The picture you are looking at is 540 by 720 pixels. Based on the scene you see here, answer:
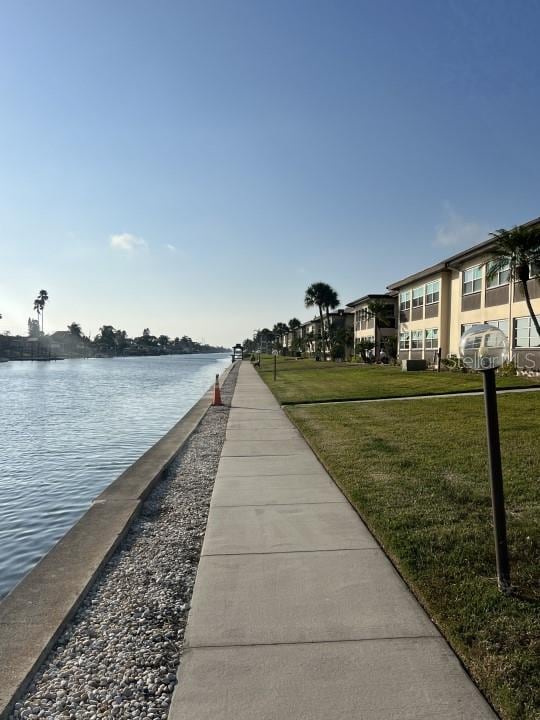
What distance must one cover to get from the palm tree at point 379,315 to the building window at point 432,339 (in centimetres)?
1239

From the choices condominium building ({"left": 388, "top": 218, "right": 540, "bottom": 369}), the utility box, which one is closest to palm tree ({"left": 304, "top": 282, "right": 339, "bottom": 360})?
condominium building ({"left": 388, "top": 218, "right": 540, "bottom": 369})

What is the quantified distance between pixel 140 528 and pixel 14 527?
7.80 feet

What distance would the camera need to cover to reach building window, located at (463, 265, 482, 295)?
97.2ft

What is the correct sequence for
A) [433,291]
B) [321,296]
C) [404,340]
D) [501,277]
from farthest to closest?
[321,296], [404,340], [433,291], [501,277]

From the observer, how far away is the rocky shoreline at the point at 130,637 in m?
3.00

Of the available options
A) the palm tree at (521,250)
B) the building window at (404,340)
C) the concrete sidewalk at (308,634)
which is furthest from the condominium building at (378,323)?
the concrete sidewalk at (308,634)

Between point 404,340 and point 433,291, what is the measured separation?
6994 millimetres

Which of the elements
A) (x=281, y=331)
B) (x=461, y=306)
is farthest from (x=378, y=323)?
(x=281, y=331)

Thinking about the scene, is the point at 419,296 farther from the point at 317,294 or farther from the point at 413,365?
the point at 317,294

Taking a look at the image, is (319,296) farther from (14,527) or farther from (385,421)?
(14,527)

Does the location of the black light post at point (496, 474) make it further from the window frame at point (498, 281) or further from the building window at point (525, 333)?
the window frame at point (498, 281)

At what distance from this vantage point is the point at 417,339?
40000mm

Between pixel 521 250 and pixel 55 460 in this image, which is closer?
pixel 55 460

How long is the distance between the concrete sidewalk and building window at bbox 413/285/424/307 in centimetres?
Answer: 3496
